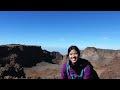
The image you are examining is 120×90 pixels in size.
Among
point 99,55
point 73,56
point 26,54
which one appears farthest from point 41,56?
point 73,56

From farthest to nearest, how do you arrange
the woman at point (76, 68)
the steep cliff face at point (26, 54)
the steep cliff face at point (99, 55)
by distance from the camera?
the steep cliff face at point (99, 55), the steep cliff face at point (26, 54), the woman at point (76, 68)

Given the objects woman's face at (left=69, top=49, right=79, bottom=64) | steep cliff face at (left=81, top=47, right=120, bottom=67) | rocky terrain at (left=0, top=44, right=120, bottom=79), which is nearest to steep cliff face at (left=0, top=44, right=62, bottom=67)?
rocky terrain at (left=0, top=44, right=120, bottom=79)

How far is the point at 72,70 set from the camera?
269 cm

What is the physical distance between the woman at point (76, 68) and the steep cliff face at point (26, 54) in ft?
93.3

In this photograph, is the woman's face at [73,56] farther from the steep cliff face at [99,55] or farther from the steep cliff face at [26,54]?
the steep cliff face at [99,55]

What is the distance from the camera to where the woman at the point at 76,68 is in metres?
2.64

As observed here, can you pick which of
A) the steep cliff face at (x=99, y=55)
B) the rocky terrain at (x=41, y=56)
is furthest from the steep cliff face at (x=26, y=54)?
the steep cliff face at (x=99, y=55)

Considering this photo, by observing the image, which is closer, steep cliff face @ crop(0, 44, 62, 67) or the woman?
the woman

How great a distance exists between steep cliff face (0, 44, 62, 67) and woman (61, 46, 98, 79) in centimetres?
2843

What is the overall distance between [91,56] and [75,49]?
33619 millimetres

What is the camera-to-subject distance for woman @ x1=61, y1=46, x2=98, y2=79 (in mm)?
2643

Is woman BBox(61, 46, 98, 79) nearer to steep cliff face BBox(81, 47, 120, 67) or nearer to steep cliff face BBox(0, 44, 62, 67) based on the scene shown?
steep cliff face BBox(0, 44, 62, 67)
